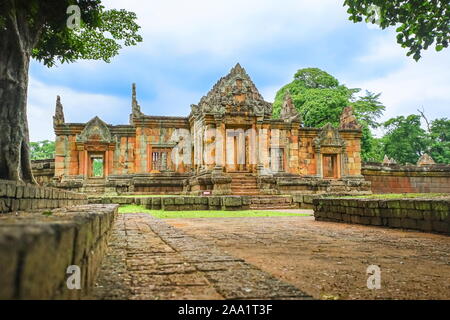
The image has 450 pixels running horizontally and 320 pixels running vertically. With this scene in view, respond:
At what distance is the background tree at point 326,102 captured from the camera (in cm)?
3362

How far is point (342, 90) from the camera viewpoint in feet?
125

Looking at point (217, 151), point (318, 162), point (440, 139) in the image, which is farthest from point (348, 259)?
point (440, 139)

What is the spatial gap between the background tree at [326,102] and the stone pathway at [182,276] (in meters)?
31.1

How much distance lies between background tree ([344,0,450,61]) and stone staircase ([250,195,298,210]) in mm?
9564

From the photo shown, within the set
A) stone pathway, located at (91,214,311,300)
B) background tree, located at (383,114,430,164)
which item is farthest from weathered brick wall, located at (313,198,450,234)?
background tree, located at (383,114,430,164)

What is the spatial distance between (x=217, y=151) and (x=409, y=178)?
48.5 ft

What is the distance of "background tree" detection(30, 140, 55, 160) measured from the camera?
55.3 m

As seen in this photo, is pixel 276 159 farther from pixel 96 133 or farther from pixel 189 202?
pixel 96 133

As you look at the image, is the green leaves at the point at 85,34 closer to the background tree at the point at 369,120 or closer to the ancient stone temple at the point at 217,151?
Answer: the ancient stone temple at the point at 217,151

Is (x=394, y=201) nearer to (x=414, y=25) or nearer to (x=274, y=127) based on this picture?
(x=414, y=25)

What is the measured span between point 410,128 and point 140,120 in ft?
92.4

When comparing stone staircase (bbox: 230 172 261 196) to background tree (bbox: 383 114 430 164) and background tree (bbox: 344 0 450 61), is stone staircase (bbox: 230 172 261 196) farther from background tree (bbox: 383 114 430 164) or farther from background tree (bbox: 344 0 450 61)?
background tree (bbox: 383 114 430 164)

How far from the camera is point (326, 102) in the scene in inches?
1325
